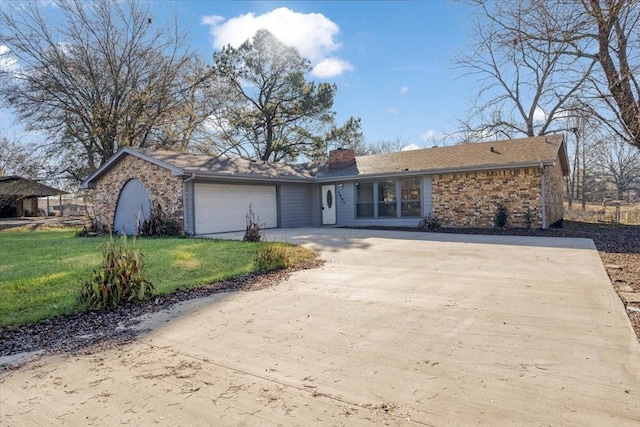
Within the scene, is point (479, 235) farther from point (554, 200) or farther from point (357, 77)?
point (357, 77)

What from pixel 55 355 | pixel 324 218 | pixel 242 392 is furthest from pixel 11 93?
pixel 242 392

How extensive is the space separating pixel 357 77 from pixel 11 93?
1584 cm

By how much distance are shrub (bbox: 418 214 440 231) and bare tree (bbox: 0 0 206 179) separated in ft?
48.4

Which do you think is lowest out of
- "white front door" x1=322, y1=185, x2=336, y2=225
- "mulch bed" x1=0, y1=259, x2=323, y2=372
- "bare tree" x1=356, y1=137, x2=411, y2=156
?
"mulch bed" x1=0, y1=259, x2=323, y2=372

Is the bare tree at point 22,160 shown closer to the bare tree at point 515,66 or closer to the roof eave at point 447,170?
the roof eave at point 447,170

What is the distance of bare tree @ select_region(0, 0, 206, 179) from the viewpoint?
1856 centimetres

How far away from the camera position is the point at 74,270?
23.0 ft

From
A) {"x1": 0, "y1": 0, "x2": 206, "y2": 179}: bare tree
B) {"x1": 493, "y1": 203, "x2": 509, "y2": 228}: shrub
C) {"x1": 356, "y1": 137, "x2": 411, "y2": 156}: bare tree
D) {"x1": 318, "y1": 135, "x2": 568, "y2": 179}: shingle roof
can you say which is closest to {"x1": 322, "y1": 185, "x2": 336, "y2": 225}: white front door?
{"x1": 318, "y1": 135, "x2": 568, "y2": 179}: shingle roof

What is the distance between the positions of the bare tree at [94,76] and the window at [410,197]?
13.4m

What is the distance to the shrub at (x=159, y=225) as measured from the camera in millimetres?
13345

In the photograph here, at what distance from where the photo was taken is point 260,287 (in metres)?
6.23

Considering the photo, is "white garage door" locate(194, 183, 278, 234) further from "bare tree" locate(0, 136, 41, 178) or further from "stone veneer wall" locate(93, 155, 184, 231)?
"bare tree" locate(0, 136, 41, 178)

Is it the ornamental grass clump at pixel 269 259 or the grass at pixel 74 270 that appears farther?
the ornamental grass clump at pixel 269 259

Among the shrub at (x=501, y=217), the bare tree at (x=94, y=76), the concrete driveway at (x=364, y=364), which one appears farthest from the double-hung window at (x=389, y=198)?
the bare tree at (x=94, y=76)
